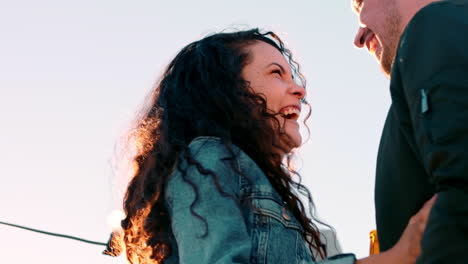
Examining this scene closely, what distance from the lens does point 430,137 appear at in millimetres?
1842

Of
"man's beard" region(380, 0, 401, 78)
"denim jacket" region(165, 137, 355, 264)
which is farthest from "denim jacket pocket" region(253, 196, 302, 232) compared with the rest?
"man's beard" region(380, 0, 401, 78)

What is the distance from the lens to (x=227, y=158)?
8.15 ft

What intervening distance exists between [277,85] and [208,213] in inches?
28.2

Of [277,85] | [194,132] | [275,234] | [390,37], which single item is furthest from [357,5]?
[275,234]

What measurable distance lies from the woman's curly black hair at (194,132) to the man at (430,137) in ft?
1.78

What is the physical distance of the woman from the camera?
233 cm

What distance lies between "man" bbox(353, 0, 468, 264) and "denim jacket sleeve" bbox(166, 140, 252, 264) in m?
0.38

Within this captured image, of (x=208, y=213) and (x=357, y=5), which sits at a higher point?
(x=357, y=5)

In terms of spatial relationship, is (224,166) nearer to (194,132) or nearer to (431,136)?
(194,132)

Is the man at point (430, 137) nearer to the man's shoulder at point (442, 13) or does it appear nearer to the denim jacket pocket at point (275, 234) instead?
the man's shoulder at point (442, 13)

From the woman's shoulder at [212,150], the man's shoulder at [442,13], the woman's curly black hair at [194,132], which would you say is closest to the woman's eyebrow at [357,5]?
the woman's curly black hair at [194,132]

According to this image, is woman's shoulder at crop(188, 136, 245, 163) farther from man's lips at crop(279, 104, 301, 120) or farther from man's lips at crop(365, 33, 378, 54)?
man's lips at crop(365, 33, 378, 54)

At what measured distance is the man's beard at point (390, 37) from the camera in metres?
2.82

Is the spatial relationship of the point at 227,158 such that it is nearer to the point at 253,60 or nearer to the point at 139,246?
the point at 139,246
